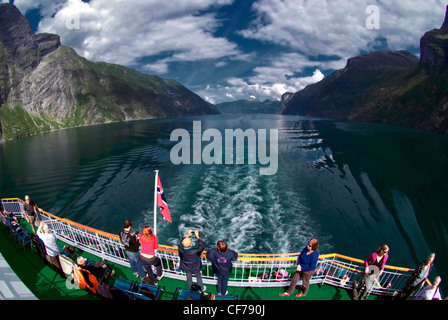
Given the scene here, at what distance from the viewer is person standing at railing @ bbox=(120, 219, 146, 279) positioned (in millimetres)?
8234

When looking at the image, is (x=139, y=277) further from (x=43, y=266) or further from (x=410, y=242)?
(x=410, y=242)

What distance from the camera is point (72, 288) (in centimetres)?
852

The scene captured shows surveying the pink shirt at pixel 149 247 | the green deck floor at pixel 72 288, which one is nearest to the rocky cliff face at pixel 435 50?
the green deck floor at pixel 72 288

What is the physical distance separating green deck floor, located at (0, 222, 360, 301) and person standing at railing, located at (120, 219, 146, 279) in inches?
34.0

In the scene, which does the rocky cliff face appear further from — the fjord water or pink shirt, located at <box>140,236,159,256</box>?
pink shirt, located at <box>140,236,159,256</box>

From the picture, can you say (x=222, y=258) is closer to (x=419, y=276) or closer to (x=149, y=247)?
(x=149, y=247)

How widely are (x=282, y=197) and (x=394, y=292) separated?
1815 centimetres

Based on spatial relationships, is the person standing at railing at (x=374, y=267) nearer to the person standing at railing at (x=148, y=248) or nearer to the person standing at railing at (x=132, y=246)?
the person standing at railing at (x=148, y=248)

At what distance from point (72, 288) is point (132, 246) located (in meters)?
2.90

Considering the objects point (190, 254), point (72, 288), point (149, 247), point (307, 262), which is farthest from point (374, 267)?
point (72, 288)

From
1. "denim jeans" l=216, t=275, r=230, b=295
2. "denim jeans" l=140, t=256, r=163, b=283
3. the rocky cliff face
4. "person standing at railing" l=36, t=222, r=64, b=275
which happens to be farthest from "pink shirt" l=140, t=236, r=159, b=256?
the rocky cliff face

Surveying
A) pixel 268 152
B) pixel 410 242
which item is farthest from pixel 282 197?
pixel 268 152

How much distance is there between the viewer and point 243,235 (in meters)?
18.9

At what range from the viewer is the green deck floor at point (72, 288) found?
8344mm
